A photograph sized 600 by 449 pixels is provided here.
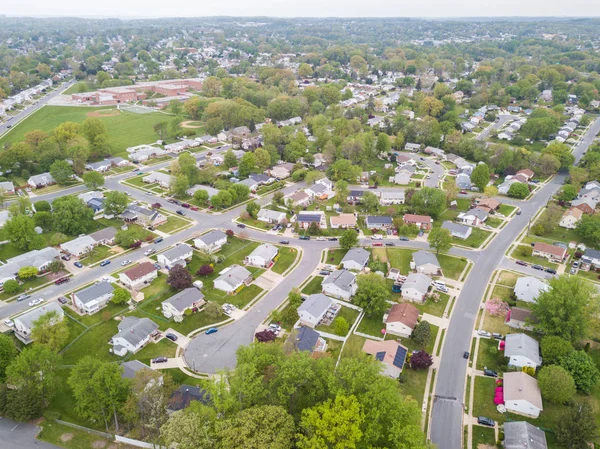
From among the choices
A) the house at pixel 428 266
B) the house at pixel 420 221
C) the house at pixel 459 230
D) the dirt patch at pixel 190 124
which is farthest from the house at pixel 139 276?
the dirt patch at pixel 190 124

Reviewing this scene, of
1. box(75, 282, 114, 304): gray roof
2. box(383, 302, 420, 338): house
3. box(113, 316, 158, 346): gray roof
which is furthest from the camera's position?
box(75, 282, 114, 304): gray roof

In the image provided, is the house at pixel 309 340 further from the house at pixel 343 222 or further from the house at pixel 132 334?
the house at pixel 343 222

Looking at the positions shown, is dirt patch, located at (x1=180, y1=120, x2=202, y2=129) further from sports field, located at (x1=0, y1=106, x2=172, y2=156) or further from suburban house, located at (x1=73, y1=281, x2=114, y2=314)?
suburban house, located at (x1=73, y1=281, x2=114, y2=314)

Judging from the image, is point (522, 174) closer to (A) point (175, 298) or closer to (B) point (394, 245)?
(B) point (394, 245)

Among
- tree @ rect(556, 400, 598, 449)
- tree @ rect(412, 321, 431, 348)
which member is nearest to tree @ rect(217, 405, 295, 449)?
tree @ rect(412, 321, 431, 348)


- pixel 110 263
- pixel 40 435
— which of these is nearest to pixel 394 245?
pixel 110 263

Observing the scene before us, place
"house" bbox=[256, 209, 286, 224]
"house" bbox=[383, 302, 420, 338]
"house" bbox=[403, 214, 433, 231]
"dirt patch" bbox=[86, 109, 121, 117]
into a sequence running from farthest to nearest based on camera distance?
"dirt patch" bbox=[86, 109, 121, 117] → "house" bbox=[256, 209, 286, 224] → "house" bbox=[403, 214, 433, 231] → "house" bbox=[383, 302, 420, 338]
